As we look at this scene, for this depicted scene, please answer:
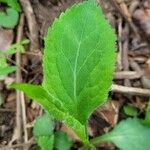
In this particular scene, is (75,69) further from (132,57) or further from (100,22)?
(132,57)

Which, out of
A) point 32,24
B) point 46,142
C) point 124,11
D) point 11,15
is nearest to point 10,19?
point 11,15

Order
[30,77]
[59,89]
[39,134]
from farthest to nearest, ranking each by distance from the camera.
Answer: [30,77], [39,134], [59,89]

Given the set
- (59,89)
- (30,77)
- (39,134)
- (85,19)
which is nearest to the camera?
(85,19)

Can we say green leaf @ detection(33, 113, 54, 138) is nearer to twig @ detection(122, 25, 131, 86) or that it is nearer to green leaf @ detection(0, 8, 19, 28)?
twig @ detection(122, 25, 131, 86)

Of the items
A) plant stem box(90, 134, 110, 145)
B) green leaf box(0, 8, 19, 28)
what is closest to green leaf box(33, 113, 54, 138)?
plant stem box(90, 134, 110, 145)

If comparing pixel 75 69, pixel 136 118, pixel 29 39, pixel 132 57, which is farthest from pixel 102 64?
pixel 29 39

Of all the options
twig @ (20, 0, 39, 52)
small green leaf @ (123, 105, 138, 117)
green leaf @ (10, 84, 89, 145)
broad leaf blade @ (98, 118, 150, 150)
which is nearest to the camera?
green leaf @ (10, 84, 89, 145)

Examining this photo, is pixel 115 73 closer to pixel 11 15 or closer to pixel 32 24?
pixel 32 24
